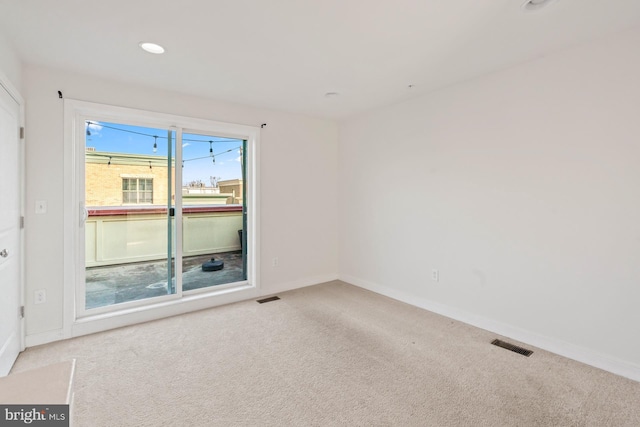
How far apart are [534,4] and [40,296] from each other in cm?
441

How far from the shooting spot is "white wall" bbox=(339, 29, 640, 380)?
90.9 inches

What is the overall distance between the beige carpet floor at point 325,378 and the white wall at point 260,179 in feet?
2.65

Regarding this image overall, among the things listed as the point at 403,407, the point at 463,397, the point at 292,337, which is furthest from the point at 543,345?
the point at 292,337

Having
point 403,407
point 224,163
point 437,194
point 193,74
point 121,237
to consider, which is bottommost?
point 403,407

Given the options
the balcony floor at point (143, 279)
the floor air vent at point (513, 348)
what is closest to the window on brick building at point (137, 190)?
the balcony floor at point (143, 279)

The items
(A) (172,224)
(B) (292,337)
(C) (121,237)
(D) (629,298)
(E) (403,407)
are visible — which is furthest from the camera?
(A) (172,224)

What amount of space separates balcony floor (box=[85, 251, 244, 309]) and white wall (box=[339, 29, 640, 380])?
221cm

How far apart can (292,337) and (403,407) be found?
1.23 m

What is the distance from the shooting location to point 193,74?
2.97 m

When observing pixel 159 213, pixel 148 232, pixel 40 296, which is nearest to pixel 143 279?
pixel 148 232

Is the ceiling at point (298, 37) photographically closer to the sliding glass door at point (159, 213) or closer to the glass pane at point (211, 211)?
the sliding glass door at point (159, 213)

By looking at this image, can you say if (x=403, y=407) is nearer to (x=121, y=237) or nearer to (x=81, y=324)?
(x=81, y=324)

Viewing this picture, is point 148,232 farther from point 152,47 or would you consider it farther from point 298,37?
point 298,37

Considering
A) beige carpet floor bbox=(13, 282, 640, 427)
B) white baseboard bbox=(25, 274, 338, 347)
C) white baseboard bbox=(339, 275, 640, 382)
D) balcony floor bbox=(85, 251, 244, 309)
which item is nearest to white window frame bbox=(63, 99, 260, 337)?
white baseboard bbox=(25, 274, 338, 347)
